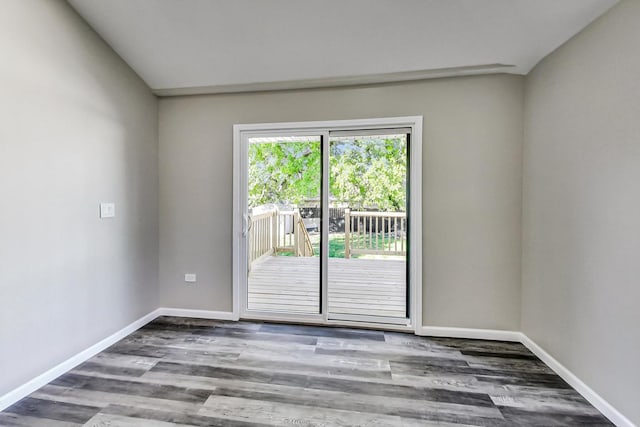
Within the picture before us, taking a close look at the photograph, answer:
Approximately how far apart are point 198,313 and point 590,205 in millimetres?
3366

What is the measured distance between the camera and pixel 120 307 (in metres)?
2.57

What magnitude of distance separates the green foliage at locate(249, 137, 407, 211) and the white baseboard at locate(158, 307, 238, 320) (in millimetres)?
1171

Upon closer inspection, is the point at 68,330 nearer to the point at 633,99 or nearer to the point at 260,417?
the point at 260,417

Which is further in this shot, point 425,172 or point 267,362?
point 425,172

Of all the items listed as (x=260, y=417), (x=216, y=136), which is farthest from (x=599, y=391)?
(x=216, y=136)

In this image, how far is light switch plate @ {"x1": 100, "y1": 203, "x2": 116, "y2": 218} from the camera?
7.76 ft

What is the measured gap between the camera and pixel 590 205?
178 cm

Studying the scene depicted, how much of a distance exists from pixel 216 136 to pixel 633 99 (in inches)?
120

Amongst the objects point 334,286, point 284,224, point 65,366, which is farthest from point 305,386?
point 65,366

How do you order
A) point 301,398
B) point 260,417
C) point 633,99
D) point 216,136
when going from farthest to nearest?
point 216,136, point 301,398, point 260,417, point 633,99

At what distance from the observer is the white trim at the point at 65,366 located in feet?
5.64

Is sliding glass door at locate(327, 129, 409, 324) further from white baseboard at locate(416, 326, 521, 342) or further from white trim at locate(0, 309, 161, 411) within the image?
white trim at locate(0, 309, 161, 411)

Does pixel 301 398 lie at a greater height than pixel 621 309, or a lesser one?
lesser

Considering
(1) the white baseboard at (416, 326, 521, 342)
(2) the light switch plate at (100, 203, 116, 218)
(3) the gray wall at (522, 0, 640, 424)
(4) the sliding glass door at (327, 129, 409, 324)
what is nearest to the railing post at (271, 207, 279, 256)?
(4) the sliding glass door at (327, 129, 409, 324)
